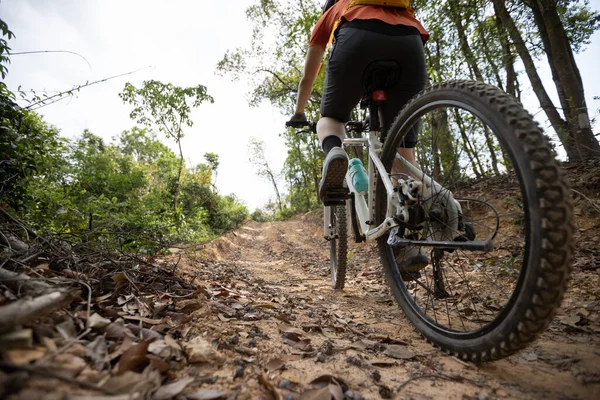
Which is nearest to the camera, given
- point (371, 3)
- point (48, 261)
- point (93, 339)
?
point (93, 339)

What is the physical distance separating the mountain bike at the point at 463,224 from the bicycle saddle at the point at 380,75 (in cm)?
1

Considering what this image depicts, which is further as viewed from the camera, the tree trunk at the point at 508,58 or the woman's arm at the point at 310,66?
the tree trunk at the point at 508,58

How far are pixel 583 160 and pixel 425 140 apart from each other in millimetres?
3407

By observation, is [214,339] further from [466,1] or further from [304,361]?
[466,1]

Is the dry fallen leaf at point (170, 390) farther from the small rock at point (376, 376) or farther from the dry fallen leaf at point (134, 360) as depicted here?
the small rock at point (376, 376)

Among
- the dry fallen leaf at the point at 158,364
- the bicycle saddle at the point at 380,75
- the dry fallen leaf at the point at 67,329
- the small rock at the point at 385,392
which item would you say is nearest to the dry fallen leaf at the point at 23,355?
the dry fallen leaf at the point at 67,329

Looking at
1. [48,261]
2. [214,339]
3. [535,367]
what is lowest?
[535,367]

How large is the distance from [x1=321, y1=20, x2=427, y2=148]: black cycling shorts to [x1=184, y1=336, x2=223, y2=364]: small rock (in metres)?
1.74

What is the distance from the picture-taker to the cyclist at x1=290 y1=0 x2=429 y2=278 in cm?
172

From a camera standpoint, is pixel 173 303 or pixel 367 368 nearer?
pixel 367 368

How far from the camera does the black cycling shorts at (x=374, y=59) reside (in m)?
1.71

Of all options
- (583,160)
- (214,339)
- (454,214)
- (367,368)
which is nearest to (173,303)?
(214,339)

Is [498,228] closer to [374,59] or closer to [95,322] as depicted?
[374,59]

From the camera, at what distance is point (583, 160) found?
15.2 feet
